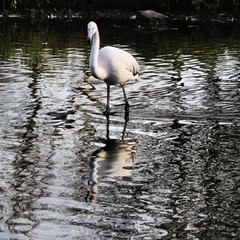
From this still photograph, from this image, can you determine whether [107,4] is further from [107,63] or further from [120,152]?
[120,152]

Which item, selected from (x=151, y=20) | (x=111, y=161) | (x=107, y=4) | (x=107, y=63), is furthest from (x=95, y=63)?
(x=107, y=4)

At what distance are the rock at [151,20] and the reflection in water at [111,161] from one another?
16.3 m

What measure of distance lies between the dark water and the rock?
897cm

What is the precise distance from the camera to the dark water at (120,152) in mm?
5891

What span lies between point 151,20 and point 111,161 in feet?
58.6

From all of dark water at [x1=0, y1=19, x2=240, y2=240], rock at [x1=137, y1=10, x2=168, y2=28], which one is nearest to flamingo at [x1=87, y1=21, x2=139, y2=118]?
dark water at [x1=0, y1=19, x2=240, y2=240]

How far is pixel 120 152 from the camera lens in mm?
8289

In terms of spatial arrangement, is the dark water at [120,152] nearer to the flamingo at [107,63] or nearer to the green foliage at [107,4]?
the flamingo at [107,63]

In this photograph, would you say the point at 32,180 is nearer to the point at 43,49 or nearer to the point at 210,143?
the point at 210,143

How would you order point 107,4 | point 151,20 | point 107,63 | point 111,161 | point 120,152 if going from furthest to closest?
point 107,4, point 151,20, point 107,63, point 120,152, point 111,161

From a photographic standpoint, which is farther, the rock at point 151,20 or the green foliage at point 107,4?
the green foliage at point 107,4

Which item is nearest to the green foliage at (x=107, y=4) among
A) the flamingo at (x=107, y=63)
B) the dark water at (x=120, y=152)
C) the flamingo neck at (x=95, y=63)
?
the dark water at (x=120, y=152)

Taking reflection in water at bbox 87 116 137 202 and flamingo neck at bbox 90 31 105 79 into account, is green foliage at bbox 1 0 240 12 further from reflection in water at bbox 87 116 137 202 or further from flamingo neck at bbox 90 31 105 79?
reflection in water at bbox 87 116 137 202

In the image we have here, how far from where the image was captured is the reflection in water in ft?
23.6
